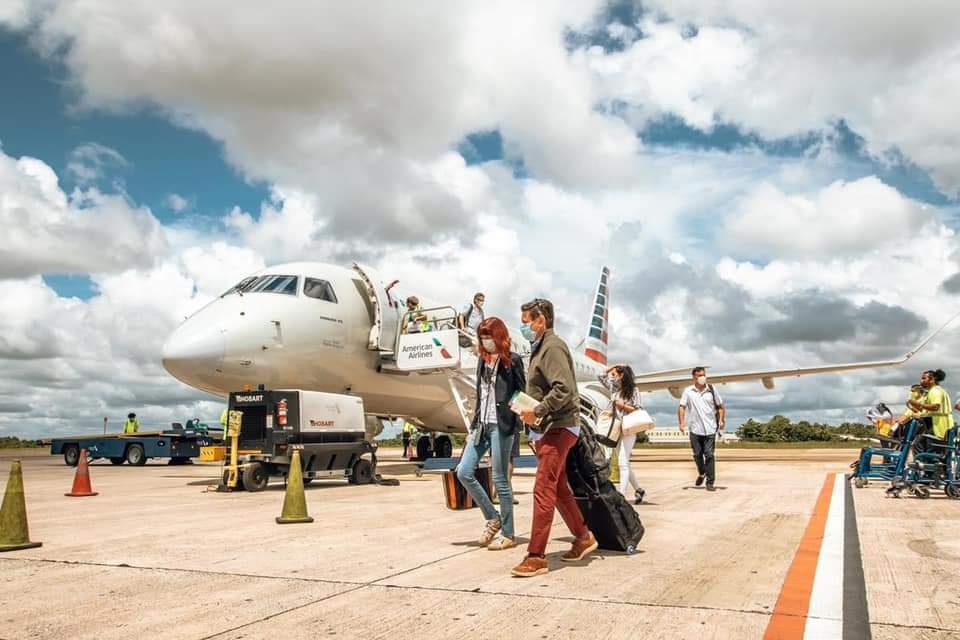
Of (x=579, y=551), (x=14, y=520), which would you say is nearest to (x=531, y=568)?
(x=579, y=551)

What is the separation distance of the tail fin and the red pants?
26.5 m

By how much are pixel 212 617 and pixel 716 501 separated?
7.38 meters

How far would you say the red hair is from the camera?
5.80 m

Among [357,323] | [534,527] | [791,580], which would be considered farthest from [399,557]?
[357,323]

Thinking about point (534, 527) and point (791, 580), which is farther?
point (534, 527)

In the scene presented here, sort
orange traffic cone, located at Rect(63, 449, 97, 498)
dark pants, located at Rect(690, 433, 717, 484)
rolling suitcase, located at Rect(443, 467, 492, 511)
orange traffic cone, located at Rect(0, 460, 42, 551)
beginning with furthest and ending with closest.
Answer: dark pants, located at Rect(690, 433, 717, 484)
orange traffic cone, located at Rect(63, 449, 97, 498)
rolling suitcase, located at Rect(443, 467, 492, 511)
orange traffic cone, located at Rect(0, 460, 42, 551)

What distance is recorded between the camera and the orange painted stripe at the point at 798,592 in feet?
11.3

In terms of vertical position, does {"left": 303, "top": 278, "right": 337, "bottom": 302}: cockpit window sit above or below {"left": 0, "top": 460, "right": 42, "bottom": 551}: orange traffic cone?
above

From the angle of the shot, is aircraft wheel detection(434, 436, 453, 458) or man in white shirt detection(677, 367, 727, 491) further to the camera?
aircraft wheel detection(434, 436, 453, 458)

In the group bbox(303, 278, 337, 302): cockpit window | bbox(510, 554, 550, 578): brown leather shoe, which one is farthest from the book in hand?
bbox(303, 278, 337, 302): cockpit window

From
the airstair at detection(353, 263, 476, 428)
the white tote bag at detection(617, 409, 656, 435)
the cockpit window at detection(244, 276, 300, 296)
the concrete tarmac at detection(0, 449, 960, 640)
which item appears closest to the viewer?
the concrete tarmac at detection(0, 449, 960, 640)

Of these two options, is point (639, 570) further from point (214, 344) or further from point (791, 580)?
point (214, 344)

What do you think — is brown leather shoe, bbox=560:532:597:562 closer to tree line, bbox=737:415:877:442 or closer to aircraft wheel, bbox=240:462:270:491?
aircraft wheel, bbox=240:462:270:491

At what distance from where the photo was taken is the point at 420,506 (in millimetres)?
9102
